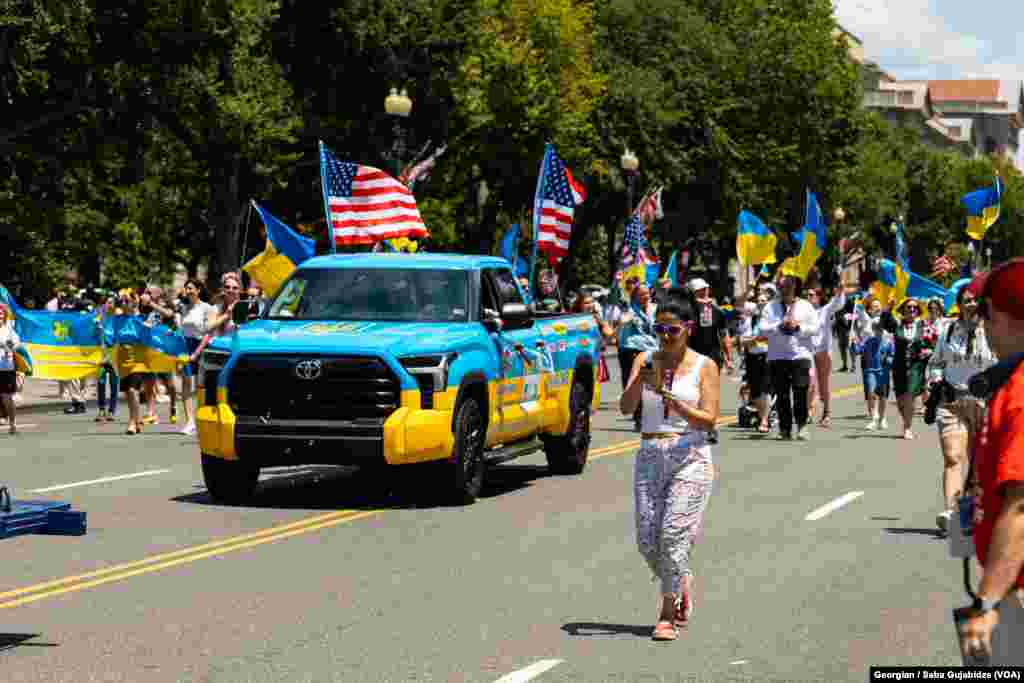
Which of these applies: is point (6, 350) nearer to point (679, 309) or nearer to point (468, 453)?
point (468, 453)

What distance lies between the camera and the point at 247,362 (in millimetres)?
15891

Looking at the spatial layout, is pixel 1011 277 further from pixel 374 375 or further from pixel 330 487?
pixel 330 487

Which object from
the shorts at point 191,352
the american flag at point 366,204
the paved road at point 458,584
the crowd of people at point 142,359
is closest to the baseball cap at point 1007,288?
the paved road at point 458,584

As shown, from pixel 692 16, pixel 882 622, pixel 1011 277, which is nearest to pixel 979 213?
pixel 882 622

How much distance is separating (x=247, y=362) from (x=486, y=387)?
82.0 inches

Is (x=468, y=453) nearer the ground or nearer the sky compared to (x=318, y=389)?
nearer the ground

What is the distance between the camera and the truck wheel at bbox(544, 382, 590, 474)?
19250 millimetres

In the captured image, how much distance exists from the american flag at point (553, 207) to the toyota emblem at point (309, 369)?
11501 millimetres

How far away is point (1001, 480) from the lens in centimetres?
471

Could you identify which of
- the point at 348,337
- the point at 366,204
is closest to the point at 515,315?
the point at 348,337

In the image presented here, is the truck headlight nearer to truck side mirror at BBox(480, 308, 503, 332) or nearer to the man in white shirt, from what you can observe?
truck side mirror at BBox(480, 308, 503, 332)

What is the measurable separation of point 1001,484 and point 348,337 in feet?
37.5

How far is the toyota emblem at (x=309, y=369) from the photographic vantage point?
15703 mm

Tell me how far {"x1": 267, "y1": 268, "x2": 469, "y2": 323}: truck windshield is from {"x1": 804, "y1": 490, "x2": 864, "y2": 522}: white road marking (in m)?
3.37
